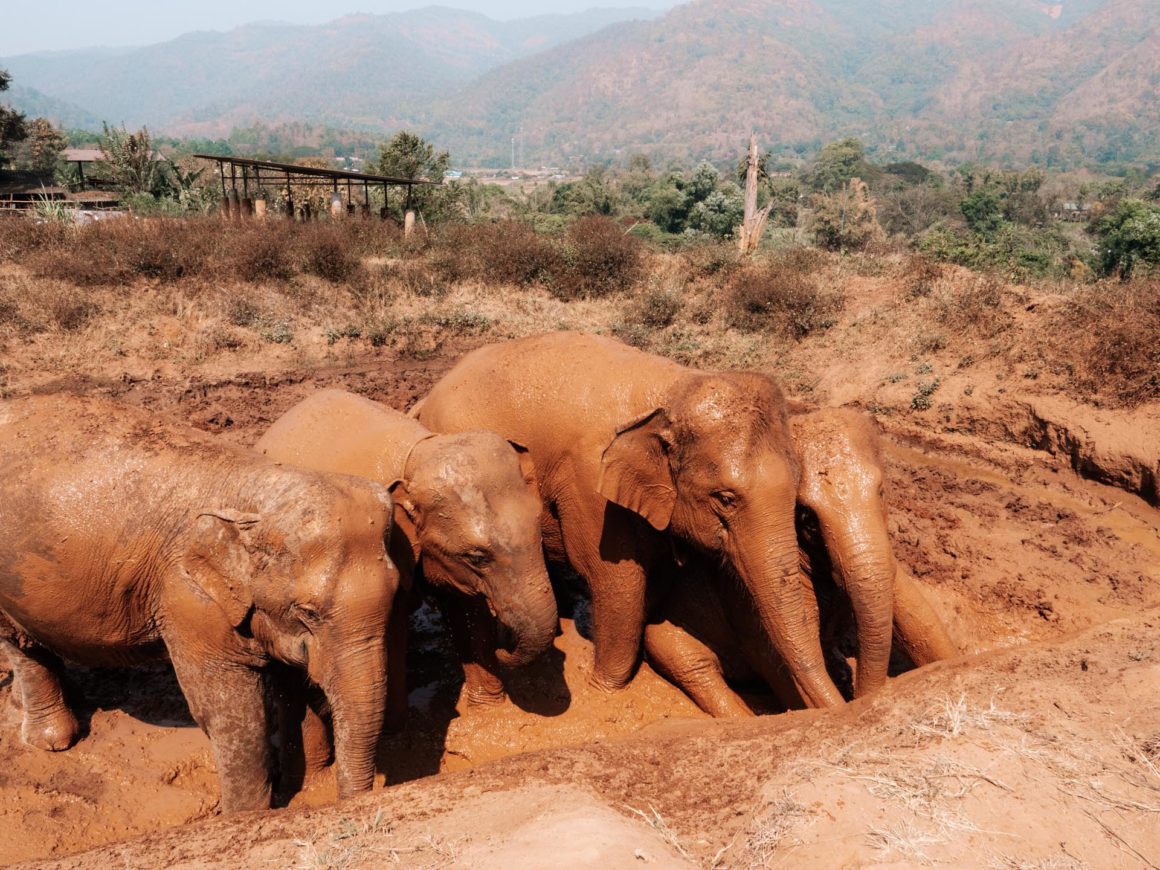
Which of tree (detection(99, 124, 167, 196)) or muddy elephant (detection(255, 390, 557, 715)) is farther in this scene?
tree (detection(99, 124, 167, 196))

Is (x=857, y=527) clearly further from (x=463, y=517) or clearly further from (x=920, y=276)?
(x=920, y=276)

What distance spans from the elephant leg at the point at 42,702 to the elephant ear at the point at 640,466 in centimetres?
458

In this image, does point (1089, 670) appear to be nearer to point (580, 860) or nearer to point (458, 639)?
point (580, 860)

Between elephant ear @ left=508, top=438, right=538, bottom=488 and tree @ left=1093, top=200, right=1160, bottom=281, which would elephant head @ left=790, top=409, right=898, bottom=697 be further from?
tree @ left=1093, top=200, right=1160, bottom=281

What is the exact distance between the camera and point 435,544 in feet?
19.0

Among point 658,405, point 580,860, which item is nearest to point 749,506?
point 658,405

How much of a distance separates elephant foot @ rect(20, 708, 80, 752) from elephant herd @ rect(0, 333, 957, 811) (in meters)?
0.02

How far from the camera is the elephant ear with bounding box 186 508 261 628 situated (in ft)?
15.9

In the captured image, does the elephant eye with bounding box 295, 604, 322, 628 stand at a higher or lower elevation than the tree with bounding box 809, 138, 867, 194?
lower

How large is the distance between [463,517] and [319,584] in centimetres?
118

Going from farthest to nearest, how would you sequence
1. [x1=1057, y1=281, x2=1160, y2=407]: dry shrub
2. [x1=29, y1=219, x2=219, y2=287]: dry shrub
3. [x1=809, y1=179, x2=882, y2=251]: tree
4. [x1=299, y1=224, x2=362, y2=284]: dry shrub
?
[x1=809, y1=179, x2=882, y2=251]: tree, [x1=299, y1=224, x2=362, y2=284]: dry shrub, [x1=29, y1=219, x2=219, y2=287]: dry shrub, [x1=1057, y1=281, x2=1160, y2=407]: dry shrub

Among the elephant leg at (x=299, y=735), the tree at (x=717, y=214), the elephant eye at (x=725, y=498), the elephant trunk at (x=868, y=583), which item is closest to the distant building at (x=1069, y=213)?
the tree at (x=717, y=214)

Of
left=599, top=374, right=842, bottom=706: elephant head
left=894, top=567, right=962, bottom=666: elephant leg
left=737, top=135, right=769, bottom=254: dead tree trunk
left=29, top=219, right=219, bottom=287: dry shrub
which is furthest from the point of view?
left=737, top=135, right=769, bottom=254: dead tree trunk

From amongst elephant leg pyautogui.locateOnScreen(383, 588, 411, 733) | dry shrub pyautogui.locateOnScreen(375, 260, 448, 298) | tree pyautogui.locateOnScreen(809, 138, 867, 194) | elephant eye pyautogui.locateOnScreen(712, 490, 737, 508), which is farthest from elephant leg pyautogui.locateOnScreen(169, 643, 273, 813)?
tree pyautogui.locateOnScreen(809, 138, 867, 194)
